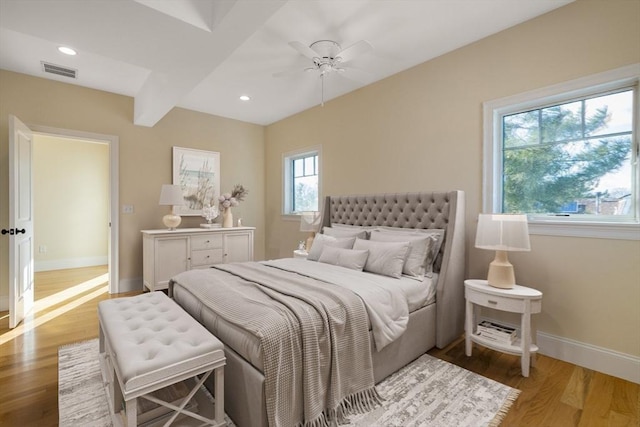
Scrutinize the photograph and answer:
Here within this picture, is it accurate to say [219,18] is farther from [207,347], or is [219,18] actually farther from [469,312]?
[469,312]

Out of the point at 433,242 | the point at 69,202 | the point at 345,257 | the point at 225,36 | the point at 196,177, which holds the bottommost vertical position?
the point at 345,257

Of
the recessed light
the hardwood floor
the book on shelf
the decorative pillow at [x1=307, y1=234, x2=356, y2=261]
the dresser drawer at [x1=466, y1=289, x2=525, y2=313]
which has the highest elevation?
the recessed light

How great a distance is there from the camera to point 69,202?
597cm

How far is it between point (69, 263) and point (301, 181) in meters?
5.06

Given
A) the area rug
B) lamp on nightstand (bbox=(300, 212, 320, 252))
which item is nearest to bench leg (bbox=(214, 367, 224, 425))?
the area rug

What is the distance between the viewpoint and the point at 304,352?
1572 mm

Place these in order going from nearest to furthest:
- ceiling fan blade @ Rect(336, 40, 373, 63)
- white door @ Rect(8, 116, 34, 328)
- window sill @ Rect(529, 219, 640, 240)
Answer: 1. window sill @ Rect(529, 219, 640, 240)
2. ceiling fan blade @ Rect(336, 40, 373, 63)
3. white door @ Rect(8, 116, 34, 328)

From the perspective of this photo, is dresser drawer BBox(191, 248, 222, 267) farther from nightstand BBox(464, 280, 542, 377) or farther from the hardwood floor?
nightstand BBox(464, 280, 542, 377)

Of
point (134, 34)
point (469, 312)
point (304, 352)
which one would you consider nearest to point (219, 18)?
point (134, 34)

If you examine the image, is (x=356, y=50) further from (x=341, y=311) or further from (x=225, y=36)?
(x=341, y=311)

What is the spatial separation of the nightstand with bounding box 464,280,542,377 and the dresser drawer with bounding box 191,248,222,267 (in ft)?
11.4

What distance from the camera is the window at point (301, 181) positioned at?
15.8ft

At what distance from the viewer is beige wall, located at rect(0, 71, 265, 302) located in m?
3.50

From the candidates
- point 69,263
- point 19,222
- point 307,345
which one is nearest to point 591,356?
point 307,345
